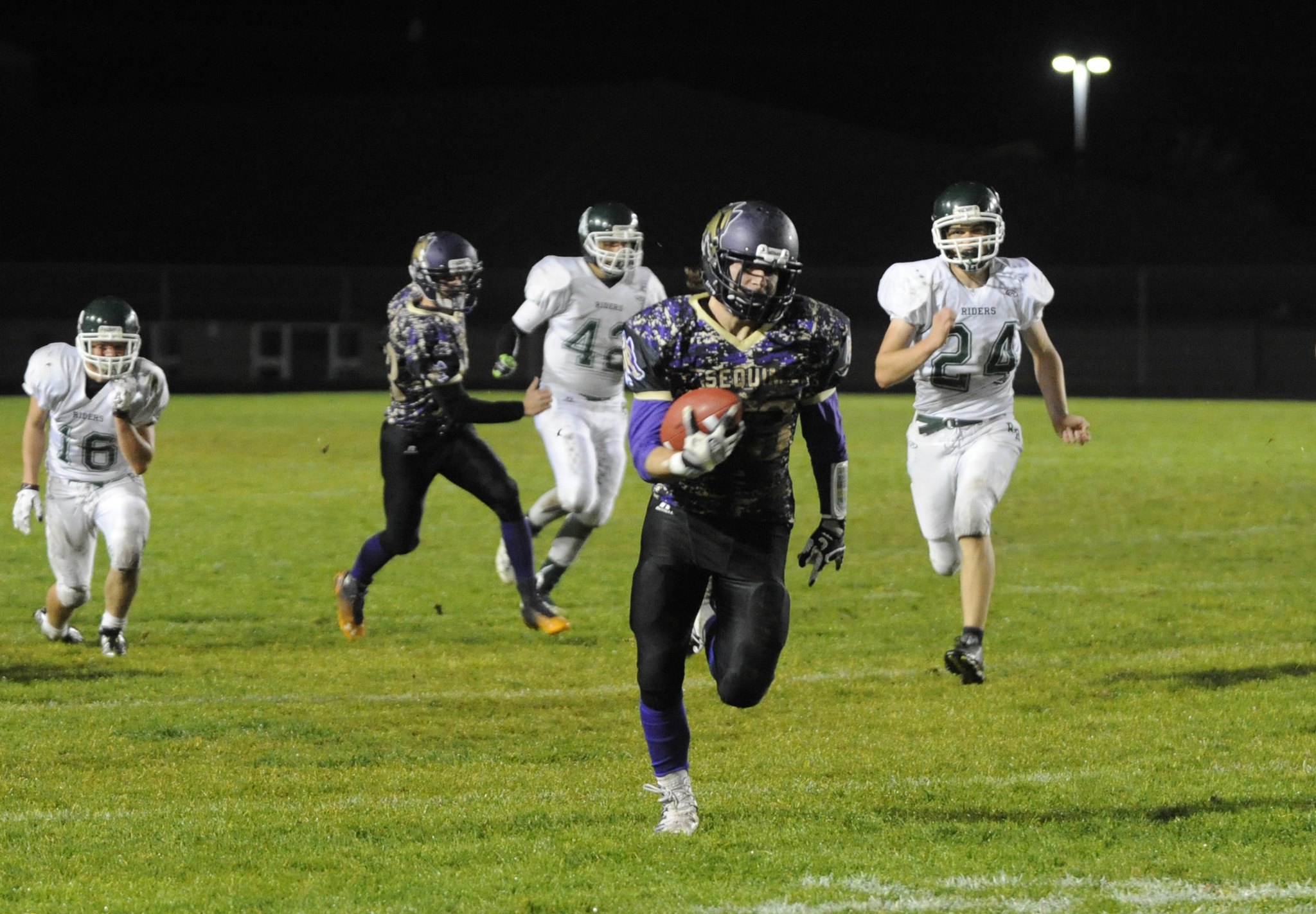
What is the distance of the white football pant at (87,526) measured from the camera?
7621 mm

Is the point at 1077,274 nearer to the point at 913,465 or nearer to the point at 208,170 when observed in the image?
the point at 208,170

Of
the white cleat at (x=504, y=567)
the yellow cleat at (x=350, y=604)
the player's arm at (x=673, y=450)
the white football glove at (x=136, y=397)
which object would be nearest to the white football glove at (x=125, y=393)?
the white football glove at (x=136, y=397)

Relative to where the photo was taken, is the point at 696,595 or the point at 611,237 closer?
the point at 696,595

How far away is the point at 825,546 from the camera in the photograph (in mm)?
4969

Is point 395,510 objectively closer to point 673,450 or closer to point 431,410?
Result: point 431,410

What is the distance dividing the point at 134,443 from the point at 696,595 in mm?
3476

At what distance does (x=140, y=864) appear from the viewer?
448cm

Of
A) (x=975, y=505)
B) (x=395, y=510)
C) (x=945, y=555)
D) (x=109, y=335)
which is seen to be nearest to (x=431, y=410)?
(x=395, y=510)

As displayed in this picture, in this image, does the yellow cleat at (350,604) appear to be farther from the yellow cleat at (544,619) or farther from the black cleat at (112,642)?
the black cleat at (112,642)

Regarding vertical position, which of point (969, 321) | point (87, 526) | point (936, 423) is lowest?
point (87, 526)

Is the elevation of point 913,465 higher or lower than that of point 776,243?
lower

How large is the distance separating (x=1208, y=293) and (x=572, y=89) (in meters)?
16.0

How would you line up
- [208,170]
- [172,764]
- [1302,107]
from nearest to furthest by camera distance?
[172,764] < [208,170] < [1302,107]

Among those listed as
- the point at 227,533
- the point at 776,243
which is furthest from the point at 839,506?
the point at 227,533
